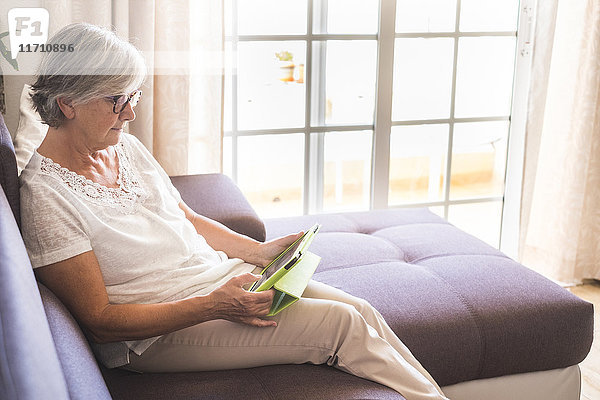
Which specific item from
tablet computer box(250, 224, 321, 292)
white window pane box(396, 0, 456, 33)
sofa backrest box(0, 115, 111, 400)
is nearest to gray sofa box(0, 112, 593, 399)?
sofa backrest box(0, 115, 111, 400)

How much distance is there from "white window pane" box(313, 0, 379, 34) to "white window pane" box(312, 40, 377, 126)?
56 mm

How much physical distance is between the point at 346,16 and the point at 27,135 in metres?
1.65

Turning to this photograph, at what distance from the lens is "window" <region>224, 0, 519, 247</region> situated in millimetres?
3178

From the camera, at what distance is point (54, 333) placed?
1.34 m

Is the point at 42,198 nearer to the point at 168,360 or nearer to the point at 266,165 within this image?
the point at 168,360

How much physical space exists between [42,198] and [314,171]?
Answer: 6.22ft

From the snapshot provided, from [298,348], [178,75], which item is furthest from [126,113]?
[178,75]

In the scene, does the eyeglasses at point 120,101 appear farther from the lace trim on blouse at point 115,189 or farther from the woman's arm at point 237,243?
the woman's arm at point 237,243

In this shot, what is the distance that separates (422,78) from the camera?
11.3ft

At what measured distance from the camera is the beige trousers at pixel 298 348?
174cm

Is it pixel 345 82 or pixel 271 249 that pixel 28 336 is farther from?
pixel 345 82

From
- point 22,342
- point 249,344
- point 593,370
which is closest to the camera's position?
point 22,342

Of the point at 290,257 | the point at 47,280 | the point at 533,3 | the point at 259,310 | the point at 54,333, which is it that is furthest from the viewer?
the point at 533,3

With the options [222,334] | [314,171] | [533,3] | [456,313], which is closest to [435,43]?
[533,3]
